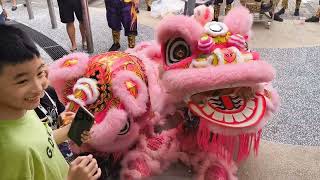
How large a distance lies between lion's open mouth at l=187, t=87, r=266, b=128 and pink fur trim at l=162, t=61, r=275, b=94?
11 centimetres

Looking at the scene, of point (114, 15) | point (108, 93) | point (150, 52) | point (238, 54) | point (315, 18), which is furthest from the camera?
point (315, 18)

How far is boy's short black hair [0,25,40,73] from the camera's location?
935 millimetres

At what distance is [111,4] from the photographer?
3.24 metres

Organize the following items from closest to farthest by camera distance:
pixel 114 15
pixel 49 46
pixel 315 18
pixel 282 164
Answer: pixel 282 164, pixel 114 15, pixel 49 46, pixel 315 18

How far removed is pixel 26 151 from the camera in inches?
39.6

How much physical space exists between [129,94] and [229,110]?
19.3 inches

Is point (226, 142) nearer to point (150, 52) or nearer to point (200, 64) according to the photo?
point (200, 64)

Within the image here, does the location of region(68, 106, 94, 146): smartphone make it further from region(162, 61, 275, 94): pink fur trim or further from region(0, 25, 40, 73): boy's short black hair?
region(162, 61, 275, 94): pink fur trim

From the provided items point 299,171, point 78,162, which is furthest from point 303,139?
point 78,162

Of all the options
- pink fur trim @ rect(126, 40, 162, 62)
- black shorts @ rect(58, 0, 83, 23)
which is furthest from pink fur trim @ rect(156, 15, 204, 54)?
black shorts @ rect(58, 0, 83, 23)

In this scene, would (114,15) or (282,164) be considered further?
(114,15)

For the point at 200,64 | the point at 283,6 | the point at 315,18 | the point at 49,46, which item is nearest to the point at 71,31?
the point at 49,46

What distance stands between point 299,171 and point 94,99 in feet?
3.92

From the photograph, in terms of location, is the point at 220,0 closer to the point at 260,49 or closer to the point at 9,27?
the point at 260,49
